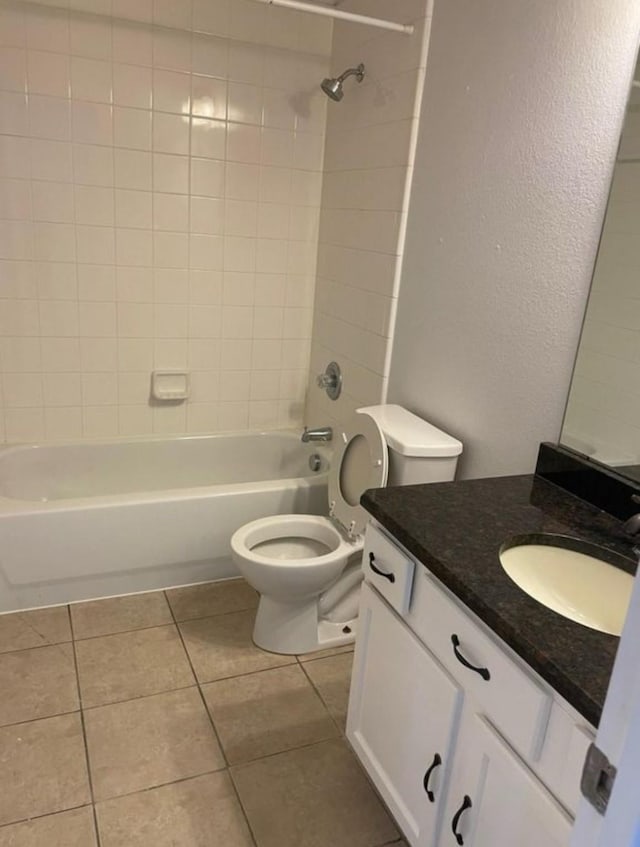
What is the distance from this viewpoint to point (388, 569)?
4.90 ft

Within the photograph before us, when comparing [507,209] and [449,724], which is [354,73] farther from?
[449,724]

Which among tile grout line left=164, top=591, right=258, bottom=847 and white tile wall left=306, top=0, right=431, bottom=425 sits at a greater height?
white tile wall left=306, top=0, right=431, bottom=425

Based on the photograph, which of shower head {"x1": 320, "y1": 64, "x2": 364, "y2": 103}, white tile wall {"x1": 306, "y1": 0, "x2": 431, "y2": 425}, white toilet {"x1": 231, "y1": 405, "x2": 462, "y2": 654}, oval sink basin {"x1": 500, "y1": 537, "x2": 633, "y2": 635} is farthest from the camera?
shower head {"x1": 320, "y1": 64, "x2": 364, "y2": 103}

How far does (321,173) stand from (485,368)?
59.3 inches

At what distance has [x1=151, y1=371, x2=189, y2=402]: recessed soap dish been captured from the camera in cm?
303

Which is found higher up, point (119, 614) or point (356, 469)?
point (356, 469)

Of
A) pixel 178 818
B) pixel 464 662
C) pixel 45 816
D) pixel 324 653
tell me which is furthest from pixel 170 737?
pixel 464 662

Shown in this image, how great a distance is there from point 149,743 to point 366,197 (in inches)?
80.6

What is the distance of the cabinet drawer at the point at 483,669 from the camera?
106 centimetres

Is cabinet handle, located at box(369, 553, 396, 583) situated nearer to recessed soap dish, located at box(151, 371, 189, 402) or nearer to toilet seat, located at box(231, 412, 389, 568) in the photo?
toilet seat, located at box(231, 412, 389, 568)

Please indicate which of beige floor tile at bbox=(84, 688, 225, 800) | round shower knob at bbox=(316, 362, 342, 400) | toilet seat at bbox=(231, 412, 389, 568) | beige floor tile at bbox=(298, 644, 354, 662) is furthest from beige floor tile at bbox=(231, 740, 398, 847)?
round shower knob at bbox=(316, 362, 342, 400)

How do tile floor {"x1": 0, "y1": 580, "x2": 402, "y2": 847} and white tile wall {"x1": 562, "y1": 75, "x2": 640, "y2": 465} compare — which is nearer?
white tile wall {"x1": 562, "y1": 75, "x2": 640, "y2": 465}

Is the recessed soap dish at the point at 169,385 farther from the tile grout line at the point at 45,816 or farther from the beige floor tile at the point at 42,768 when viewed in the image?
the tile grout line at the point at 45,816

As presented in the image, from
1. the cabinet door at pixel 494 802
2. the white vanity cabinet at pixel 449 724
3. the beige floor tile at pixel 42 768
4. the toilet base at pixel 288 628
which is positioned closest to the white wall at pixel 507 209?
the white vanity cabinet at pixel 449 724
